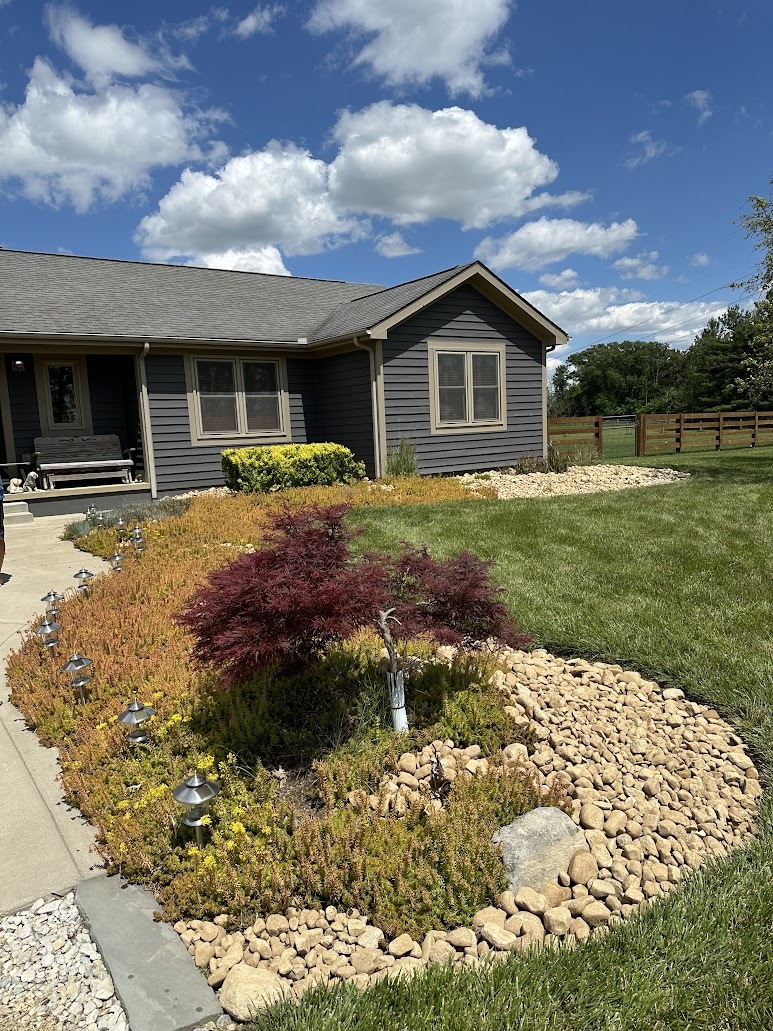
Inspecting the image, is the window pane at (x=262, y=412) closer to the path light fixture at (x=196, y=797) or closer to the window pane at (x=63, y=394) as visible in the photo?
the window pane at (x=63, y=394)

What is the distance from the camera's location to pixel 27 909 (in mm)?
2338

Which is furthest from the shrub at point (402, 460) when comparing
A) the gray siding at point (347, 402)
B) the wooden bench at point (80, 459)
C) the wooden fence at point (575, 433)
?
the wooden fence at point (575, 433)

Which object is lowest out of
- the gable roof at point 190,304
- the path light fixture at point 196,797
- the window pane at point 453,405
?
the path light fixture at point 196,797

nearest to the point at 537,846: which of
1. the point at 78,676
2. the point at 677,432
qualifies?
the point at 78,676

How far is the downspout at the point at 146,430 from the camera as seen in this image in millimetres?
11461

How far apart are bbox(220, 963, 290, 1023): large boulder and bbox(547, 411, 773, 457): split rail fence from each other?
1686cm

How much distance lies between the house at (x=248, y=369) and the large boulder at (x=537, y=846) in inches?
393

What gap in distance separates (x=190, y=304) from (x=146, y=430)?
338 cm

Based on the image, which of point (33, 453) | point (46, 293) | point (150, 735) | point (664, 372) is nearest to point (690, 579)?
point (150, 735)

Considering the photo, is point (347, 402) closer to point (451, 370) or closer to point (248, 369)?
point (248, 369)

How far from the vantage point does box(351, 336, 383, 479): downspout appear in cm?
1200

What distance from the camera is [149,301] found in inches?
511

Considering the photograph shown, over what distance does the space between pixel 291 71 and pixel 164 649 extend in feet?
32.5

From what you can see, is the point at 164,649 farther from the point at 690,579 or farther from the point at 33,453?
the point at 33,453
